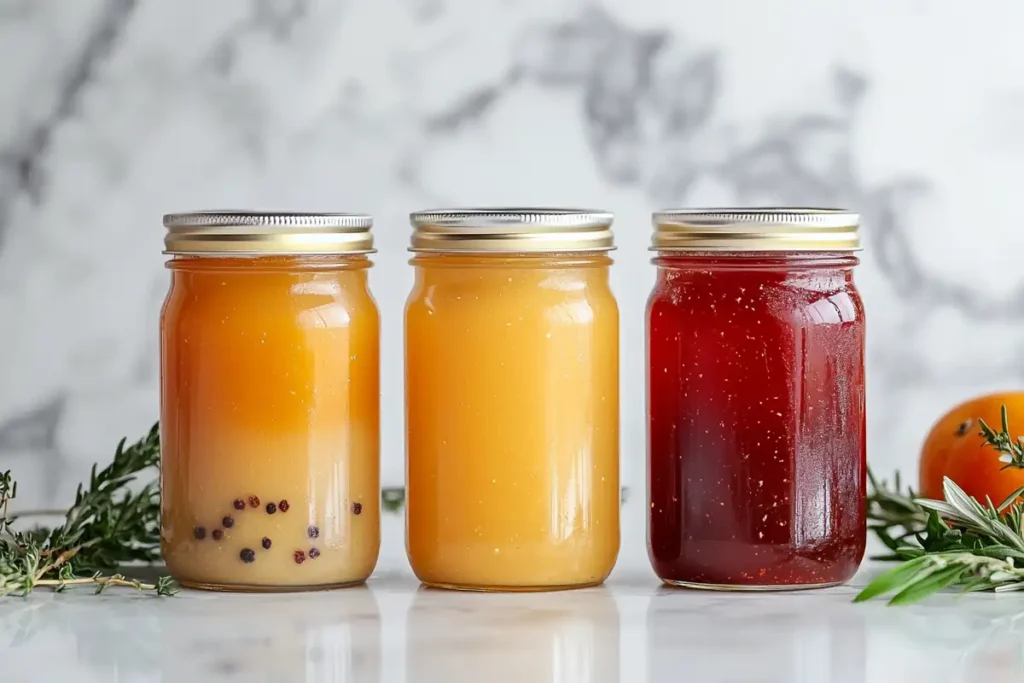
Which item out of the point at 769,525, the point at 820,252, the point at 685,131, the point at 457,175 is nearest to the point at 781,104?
the point at 685,131

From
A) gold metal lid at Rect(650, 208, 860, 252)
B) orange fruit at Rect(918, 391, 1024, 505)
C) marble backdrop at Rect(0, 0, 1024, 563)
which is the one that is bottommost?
orange fruit at Rect(918, 391, 1024, 505)

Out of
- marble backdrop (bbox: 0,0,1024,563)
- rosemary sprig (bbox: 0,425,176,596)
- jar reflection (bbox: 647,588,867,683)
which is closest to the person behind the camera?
jar reflection (bbox: 647,588,867,683)

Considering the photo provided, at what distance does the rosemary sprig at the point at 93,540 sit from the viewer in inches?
35.5

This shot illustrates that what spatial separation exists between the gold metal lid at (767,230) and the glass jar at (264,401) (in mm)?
237

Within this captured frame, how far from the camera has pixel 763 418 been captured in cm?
91

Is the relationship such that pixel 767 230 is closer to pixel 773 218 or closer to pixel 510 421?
pixel 773 218

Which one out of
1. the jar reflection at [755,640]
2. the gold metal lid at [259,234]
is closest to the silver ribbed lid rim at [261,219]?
the gold metal lid at [259,234]

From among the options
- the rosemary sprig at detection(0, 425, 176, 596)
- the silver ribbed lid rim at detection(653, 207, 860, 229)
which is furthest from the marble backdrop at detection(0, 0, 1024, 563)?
the silver ribbed lid rim at detection(653, 207, 860, 229)

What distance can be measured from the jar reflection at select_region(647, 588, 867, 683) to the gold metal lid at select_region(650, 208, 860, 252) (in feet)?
0.79

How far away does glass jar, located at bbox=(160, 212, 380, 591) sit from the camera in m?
0.92

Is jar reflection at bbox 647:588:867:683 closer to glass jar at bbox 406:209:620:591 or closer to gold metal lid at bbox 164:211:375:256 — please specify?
glass jar at bbox 406:209:620:591

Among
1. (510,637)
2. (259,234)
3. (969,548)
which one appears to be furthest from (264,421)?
(969,548)

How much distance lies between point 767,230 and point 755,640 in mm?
279

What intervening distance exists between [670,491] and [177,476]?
35 centimetres
